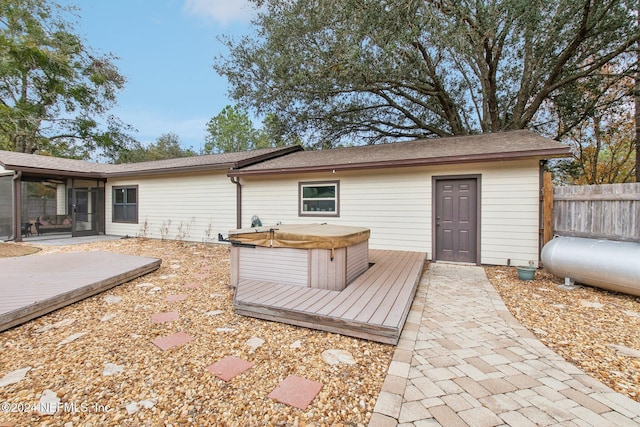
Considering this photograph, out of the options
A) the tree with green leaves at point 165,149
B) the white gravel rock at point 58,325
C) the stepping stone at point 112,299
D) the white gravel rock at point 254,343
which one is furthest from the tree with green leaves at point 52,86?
the white gravel rock at point 254,343

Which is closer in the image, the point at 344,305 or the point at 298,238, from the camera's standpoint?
the point at 344,305

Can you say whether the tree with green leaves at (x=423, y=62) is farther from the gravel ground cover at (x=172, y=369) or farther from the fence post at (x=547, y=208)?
the gravel ground cover at (x=172, y=369)

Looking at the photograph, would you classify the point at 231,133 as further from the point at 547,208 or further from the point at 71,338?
the point at 71,338

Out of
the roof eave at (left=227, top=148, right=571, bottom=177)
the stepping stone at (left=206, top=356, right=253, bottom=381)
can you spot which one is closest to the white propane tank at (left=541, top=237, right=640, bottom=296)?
the roof eave at (left=227, top=148, right=571, bottom=177)

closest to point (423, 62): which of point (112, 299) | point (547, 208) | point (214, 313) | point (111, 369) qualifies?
point (547, 208)

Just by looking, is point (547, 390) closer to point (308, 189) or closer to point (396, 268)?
→ point (396, 268)

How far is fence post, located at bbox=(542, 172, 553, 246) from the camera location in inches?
190

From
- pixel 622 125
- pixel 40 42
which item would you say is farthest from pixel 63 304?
pixel 40 42

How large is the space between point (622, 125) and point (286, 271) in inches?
543

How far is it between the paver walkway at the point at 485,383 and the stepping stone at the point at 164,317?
231 centimetres

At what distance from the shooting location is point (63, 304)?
328cm

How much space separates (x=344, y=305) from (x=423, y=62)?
7634 millimetres

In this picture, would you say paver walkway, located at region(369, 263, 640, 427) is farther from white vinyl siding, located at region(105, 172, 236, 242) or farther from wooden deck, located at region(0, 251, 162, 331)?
white vinyl siding, located at region(105, 172, 236, 242)

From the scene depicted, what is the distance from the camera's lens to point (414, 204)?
6.12m
